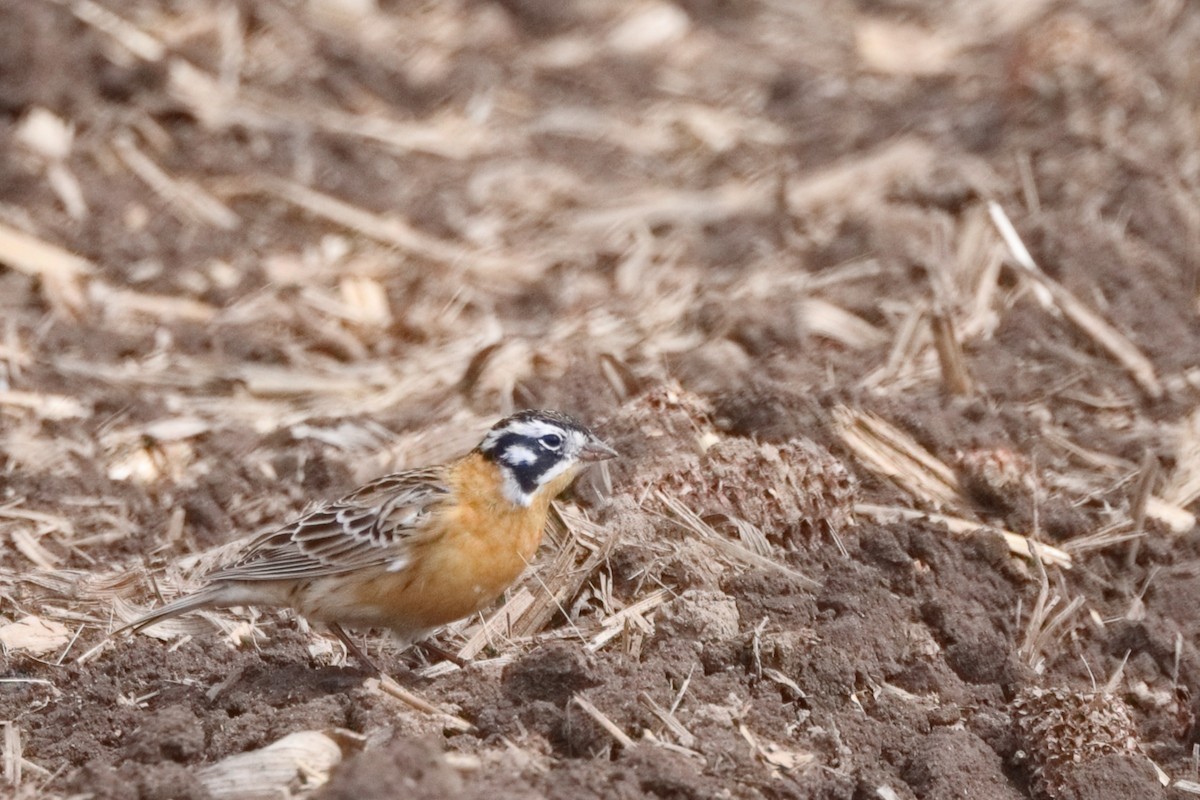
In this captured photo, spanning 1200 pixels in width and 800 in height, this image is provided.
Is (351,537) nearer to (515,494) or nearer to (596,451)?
(515,494)

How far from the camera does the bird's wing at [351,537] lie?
643cm

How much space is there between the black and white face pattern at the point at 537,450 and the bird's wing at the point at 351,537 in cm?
28

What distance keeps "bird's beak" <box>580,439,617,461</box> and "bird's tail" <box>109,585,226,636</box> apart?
1.54 m

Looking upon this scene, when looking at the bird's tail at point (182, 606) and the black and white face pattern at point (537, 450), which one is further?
the black and white face pattern at point (537, 450)

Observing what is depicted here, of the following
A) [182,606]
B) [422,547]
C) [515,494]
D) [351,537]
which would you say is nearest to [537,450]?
[515,494]

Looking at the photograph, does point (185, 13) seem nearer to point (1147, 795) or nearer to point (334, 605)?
point (334, 605)

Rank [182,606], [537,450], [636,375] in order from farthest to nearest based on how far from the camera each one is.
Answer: [636,375] < [537,450] < [182,606]

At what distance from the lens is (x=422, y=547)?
6.42m

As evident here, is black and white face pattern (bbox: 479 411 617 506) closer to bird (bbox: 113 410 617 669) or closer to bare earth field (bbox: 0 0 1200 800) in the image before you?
bird (bbox: 113 410 617 669)

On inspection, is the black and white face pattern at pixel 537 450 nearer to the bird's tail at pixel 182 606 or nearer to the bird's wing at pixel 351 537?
the bird's wing at pixel 351 537

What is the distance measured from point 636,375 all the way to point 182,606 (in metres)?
2.75

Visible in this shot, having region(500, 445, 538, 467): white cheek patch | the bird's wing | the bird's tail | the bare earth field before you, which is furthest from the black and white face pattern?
the bird's tail

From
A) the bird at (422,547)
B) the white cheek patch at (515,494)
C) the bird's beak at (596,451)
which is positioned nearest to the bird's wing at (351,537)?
the bird at (422,547)

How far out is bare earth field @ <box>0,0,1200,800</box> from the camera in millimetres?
5707
